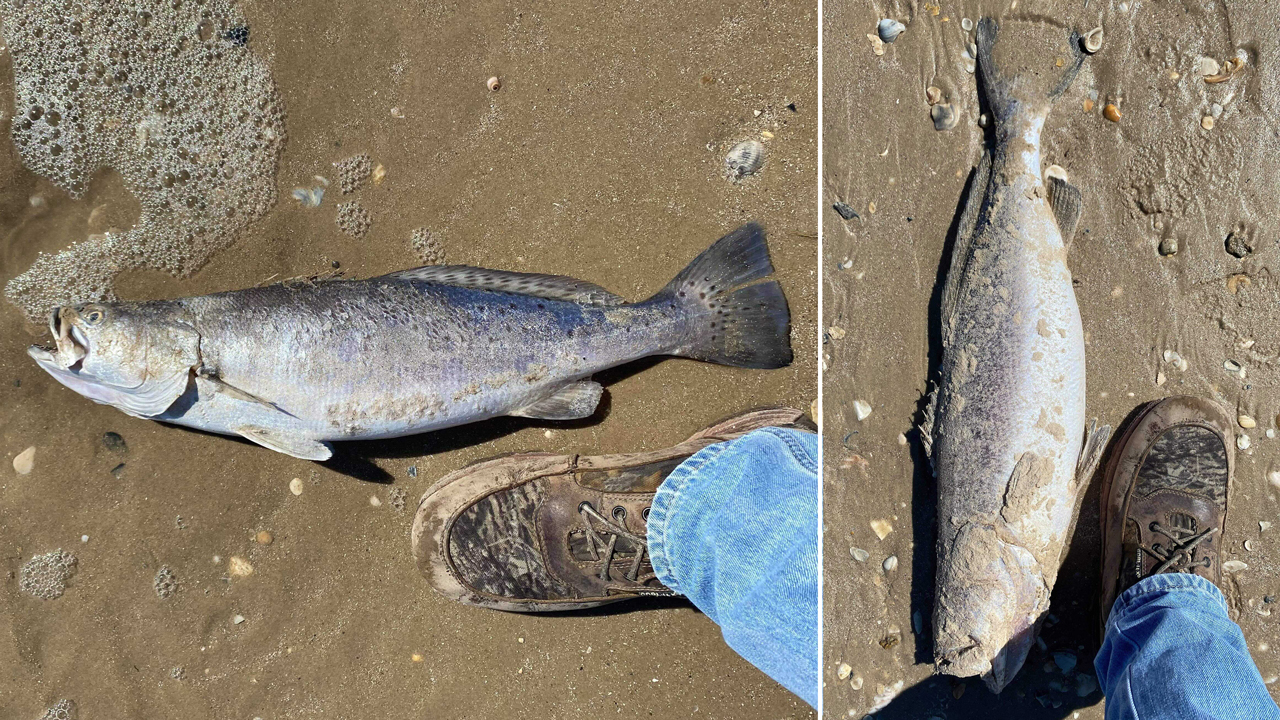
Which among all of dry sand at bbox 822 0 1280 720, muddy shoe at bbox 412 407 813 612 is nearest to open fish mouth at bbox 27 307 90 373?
muddy shoe at bbox 412 407 813 612

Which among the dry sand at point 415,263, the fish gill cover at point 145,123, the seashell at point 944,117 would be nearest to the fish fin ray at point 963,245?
the seashell at point 944,117

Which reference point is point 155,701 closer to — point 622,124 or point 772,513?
point 772,513

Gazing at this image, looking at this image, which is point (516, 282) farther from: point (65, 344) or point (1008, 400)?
point (1008, 400)

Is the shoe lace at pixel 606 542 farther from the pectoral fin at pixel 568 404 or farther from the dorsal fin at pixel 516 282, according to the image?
the dorsal fin at pixel 516 282

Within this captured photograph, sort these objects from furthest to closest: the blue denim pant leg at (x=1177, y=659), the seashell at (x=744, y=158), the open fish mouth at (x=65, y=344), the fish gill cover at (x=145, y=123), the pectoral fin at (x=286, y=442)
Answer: the seashell at (x=744, y=158) < the fish gill cover at (x=145, y=123) < the pectoral fin at (x=286, y=442) < the open fish mouth at (x=65, y=344) < the blue denim pant leg at (x=1177, y=659)

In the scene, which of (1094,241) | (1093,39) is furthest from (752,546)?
(1093,39)
